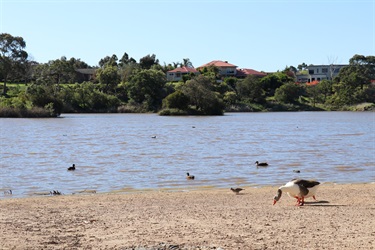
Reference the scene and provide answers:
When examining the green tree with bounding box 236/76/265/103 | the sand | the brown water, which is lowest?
the brown water

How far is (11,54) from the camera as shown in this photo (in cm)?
12150

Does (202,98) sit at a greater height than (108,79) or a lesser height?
lesser

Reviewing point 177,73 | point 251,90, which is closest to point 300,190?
point 251,90

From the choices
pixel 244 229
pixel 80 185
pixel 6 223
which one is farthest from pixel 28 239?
pixel 80 185

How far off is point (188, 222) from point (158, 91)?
4234 inches

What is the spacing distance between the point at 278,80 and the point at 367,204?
125m

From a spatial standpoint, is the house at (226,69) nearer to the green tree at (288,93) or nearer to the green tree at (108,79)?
the green tree at (288,93)

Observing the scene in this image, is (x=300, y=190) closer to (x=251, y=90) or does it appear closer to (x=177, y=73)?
(x=251, y=90)

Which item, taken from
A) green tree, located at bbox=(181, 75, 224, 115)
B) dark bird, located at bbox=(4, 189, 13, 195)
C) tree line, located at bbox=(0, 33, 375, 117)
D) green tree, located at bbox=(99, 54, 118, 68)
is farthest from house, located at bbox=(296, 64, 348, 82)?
dark bird, located at bbox=(4, 189, 13, 195)

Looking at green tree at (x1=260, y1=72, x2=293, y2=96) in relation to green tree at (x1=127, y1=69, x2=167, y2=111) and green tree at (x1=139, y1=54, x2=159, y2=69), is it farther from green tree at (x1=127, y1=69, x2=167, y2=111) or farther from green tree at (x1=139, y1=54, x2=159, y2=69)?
green tree at (x1=139, y1=54, x2=159, y2=69)

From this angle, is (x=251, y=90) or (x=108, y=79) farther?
(x=108, y=79)

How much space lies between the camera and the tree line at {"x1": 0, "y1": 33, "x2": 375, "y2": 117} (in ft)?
347

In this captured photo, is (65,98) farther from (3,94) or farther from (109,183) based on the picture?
(109,183)

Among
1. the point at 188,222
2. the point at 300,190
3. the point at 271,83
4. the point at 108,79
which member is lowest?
the point at 188,222
